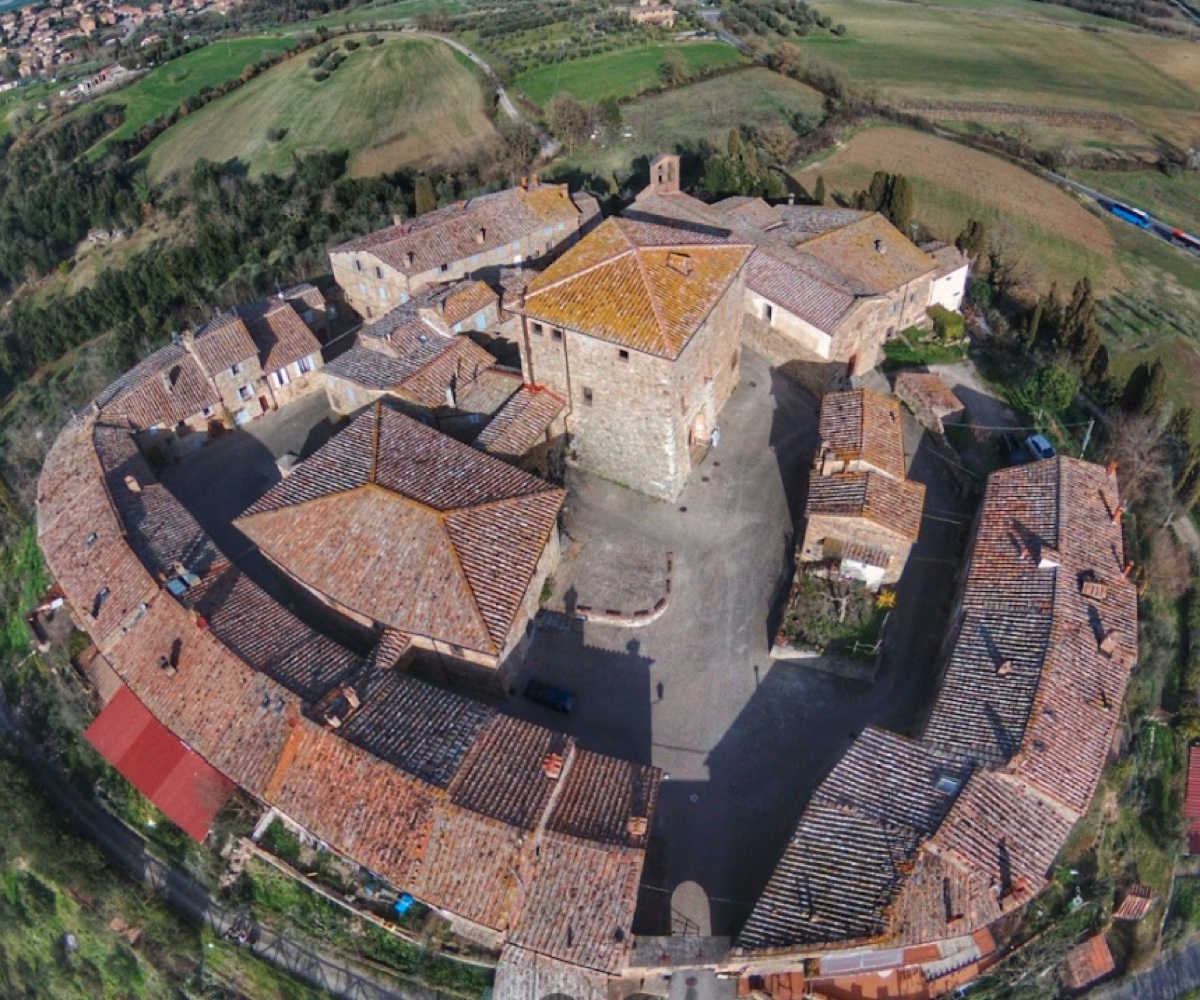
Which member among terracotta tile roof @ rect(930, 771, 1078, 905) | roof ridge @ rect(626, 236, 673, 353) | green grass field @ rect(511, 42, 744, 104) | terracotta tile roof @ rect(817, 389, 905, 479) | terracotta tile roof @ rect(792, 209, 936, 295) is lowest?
terracotta tile roof @ rect(930, 771, 1078, 905)

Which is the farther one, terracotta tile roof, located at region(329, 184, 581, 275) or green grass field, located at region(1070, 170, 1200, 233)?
green grass field, located at region(1070, 170, 1200, 233)

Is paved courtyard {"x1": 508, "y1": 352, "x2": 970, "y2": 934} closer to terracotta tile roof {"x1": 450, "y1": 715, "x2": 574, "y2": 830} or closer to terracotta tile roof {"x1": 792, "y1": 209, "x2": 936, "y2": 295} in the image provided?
terracotta tile roof {"x1": 450, "y1": 715, "x2": 574, "y2": 830}

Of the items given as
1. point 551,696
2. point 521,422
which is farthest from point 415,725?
point 521,422

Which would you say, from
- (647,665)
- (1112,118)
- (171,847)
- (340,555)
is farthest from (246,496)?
(1112,118)

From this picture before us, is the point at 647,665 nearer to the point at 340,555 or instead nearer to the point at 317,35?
the point at 340,555

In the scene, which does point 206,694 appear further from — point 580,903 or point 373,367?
point 373,367

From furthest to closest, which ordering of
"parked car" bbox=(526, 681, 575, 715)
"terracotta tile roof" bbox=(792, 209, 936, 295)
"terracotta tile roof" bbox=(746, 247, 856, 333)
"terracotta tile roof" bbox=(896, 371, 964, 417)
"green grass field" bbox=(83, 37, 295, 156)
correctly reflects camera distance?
"green grass field" bbox=(83, 37, 295, 156), "terracotta tile roof" bbox=(792, 209, 936, 295), "terracotta tile roof" bbox=(746, 247, 856, 333), "terracotta tile roof" bbox=(896, 371, 964, 417), "parked car" bbox=(526, 681, 575, 715)

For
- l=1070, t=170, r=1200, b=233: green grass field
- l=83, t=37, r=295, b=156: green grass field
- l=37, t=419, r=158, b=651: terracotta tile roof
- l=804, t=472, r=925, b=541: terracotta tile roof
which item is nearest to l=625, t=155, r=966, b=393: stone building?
l=804, t=472, r=925, b=541: terracotta tile roof
